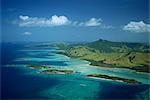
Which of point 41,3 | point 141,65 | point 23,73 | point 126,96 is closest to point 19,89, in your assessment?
point 23,73

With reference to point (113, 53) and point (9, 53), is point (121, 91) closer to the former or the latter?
point (113, 53)

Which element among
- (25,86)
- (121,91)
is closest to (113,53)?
(121,91)

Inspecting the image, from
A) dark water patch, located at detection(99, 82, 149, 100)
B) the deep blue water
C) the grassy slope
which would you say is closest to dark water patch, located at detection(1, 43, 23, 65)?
the deep blue water

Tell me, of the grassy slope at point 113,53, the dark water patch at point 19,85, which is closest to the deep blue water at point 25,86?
the dark water patch at point 19,85

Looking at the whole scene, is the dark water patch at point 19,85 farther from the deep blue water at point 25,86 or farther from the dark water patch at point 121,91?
the dark water patch at point 121,91

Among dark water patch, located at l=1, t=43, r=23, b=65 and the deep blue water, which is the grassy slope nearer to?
the deep blue water

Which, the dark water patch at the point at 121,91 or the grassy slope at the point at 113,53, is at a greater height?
the grassy slope at the point at 113,53
